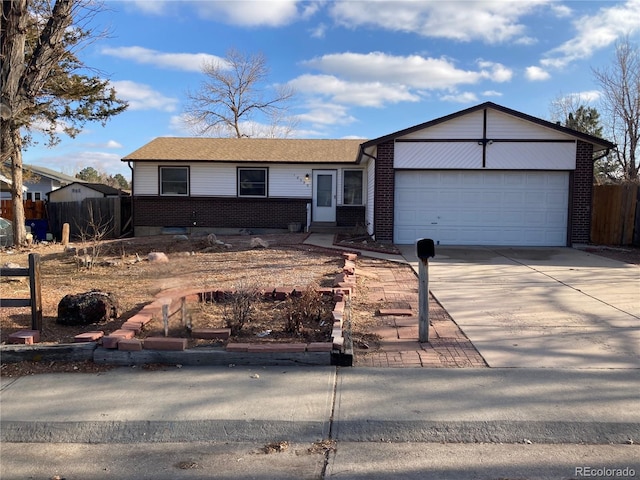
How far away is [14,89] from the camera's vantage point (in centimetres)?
699

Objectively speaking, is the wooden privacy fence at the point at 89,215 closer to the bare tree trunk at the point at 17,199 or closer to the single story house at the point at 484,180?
the bare tree trunk at the point at 17,199

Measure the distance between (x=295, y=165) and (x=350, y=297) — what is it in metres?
13.8

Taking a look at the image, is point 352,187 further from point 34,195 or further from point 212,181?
point 34,195

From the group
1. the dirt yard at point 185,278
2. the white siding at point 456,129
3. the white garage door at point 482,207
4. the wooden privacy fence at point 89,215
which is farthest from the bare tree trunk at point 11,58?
the wooden privacy fence at point 89,215

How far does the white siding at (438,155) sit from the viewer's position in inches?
583

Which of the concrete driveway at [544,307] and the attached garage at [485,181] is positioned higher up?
the attached garage at [485,181]

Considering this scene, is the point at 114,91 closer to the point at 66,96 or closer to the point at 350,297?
the point at 66,96

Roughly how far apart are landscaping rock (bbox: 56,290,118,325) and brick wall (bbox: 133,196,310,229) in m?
14.5

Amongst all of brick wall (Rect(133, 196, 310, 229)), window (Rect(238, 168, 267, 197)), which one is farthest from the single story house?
window (Rect(238, 168, 267, 197))

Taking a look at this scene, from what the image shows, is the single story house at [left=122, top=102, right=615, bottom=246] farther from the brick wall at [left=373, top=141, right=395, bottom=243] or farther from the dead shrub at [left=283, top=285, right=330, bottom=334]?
the dead shrub at [left=283, top=285, right=330, bottom=334]

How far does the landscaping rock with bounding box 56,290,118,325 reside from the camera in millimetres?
6129

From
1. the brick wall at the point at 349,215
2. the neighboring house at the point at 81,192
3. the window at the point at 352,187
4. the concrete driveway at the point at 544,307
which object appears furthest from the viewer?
the neighboring house at the point at 81,192

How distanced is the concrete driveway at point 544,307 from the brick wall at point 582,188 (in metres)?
2.52

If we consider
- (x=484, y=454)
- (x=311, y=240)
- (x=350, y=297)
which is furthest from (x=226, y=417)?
(x=311, y=240)
